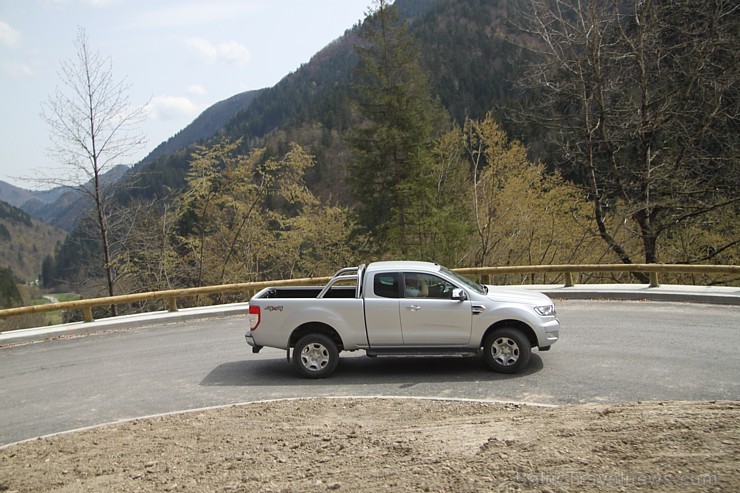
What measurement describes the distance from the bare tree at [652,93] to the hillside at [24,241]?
154 metres

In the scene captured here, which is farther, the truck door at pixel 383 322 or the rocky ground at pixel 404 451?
the truck door at pixel 383 322

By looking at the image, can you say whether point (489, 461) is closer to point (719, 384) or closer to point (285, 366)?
point (719, 384)

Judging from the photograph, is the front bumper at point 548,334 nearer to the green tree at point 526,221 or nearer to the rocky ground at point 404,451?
the rocky ground at point 404,451

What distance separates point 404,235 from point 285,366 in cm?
1745

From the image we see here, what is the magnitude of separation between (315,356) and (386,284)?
5.19 ft

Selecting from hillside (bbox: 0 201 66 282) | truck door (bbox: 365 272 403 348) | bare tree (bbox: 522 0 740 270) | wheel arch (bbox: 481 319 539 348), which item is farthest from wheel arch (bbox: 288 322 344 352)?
hillside (bbox: 0 201 66 282)

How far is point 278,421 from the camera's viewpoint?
7059 mm

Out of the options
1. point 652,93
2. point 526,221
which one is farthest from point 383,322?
point 526,221

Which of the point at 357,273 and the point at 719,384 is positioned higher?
the point at 357,273

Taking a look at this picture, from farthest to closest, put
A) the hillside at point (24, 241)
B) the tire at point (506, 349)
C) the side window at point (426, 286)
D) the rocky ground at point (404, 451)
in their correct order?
the hillside at point (24, 241), the side window at point (426, 286), the tire at point (506, 349), the rocky ground at point (404, 451)

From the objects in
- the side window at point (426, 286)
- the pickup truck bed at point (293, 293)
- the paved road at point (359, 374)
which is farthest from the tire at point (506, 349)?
the pickup truck bed at point (293, 293)

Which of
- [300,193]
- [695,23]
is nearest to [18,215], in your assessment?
[300,193]

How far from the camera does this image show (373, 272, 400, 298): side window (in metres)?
9.35

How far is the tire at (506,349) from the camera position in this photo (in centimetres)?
900
